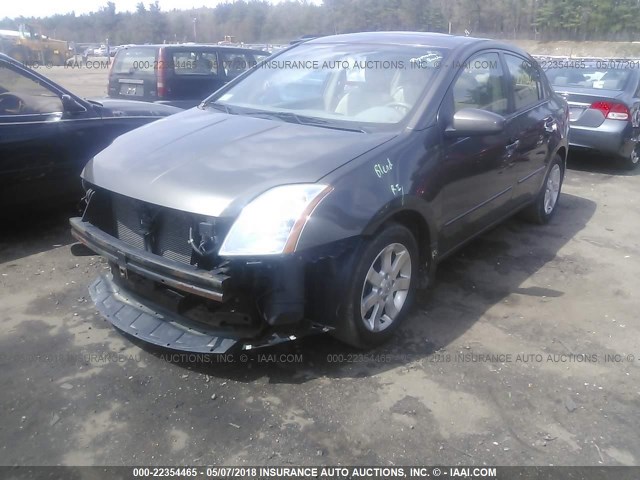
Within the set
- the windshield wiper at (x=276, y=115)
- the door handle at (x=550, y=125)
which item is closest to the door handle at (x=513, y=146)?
the door handle at (x=550, y=125)

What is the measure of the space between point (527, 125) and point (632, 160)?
4571mm

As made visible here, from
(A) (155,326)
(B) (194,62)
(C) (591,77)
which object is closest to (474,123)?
(A) (155,326)

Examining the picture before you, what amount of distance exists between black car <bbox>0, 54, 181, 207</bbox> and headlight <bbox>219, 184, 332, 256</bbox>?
9.62ft

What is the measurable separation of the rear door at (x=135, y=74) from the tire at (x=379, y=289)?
6824mm

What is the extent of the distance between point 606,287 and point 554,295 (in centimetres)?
52

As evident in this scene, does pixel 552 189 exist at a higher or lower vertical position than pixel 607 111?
lower

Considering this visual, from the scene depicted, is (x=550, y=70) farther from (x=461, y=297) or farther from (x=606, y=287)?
(x=461, y=297)

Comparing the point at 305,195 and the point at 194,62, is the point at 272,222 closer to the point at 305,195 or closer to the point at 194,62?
the point at 305,195

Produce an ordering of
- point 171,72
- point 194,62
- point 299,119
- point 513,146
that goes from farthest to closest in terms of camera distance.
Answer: point 194,62 < point 171,72 < point 513,146 < point 299,119

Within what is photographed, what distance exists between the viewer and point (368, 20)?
38875 millimetres

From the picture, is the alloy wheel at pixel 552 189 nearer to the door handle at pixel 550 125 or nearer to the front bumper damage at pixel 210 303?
the door handle at pixel 550 125

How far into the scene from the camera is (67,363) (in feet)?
10.1

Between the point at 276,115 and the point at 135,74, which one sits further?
the point at 135,74

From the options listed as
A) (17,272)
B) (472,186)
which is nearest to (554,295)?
(472,186)
